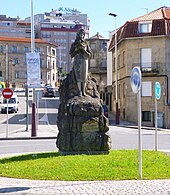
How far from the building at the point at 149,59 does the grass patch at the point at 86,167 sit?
3053cm

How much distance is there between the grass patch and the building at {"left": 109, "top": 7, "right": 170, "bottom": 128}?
30529mm

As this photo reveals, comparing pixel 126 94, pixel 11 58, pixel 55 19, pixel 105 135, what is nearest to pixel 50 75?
pixel 11 58

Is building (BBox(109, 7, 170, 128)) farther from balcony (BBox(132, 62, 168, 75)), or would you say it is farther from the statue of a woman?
the statue of a woman

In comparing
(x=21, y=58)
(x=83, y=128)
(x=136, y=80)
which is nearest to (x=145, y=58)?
(x=83, y=128)

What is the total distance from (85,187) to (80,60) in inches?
233

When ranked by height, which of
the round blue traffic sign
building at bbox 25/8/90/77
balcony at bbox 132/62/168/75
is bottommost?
the round blue traffic sign

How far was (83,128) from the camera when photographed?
13.5m

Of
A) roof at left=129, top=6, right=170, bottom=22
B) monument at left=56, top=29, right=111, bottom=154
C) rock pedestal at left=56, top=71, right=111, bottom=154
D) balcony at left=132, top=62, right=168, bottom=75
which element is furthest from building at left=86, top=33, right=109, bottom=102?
rock pedestal at left=56, top=71, right=111, bottom=154

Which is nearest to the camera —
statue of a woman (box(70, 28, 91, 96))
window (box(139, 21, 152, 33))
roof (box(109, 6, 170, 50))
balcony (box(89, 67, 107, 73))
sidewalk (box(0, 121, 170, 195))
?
sidewalk (box(0, 121, 170, 195))

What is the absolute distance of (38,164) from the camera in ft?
39.2

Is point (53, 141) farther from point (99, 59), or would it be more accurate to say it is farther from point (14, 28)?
point (14, 28)

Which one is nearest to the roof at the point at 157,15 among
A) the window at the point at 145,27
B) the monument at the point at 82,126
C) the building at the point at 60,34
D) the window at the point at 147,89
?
the window at the point at 145,27

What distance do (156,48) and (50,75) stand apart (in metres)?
84.9

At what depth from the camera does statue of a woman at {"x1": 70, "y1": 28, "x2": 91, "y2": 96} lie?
46.3 ft
